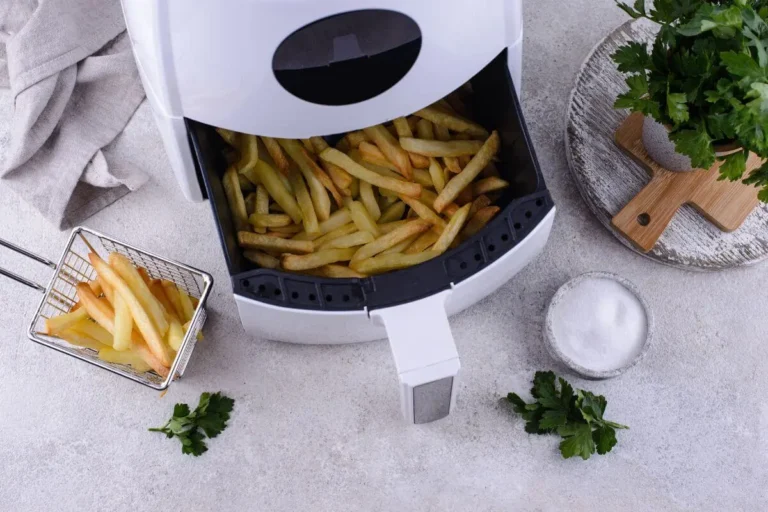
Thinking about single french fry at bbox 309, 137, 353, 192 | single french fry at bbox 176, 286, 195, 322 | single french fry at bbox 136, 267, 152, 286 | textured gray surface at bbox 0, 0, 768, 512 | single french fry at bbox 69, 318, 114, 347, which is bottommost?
textured gray surface at bbox 0, 0, 768, 512

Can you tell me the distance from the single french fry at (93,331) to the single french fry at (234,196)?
0.29m

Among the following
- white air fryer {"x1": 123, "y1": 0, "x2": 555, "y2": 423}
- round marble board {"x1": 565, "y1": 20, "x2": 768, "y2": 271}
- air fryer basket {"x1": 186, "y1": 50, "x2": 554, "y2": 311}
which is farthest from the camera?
round marble board {"x1": 565, "y1": 20, "x2": 768, "y2": 271}

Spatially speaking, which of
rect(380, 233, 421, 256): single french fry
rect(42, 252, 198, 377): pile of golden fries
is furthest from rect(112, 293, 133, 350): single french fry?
rect(380, 233, 421, 256): single french fry

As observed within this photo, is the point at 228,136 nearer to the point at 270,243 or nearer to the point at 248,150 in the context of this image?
the point at 248,150

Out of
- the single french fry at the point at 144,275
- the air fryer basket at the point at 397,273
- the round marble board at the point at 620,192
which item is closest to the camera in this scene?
the air fryer basket at the point at 397,273

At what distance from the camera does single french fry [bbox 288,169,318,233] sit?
4.24 ft

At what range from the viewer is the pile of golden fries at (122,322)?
126 centimetres

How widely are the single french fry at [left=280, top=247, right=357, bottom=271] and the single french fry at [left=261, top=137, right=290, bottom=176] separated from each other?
15cm

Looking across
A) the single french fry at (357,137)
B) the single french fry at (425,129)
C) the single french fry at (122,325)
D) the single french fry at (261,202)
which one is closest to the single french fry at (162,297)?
the single french fry at (122,325)

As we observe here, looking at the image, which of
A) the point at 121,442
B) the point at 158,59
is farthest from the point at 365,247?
the point at 121,442

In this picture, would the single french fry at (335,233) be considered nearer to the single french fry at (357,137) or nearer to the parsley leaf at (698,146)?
the single french fry at (357,137)

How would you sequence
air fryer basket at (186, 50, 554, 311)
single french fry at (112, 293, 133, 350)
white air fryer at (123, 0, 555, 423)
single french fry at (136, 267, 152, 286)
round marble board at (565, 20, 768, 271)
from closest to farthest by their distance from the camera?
white air fryer at (123, 0, 555, 423) < air fryer basket at (186, 50, 554, 311) < single french fry at (112, 293, 133, 350) < single french fry at (136, 267, 152, 286) < round marble board at (565, 20, 768, 271)

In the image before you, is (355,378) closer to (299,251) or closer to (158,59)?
(299,251)

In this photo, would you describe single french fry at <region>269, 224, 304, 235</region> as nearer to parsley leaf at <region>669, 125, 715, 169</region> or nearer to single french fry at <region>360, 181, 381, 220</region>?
single french fry at <region>360, 181, 381, 220</region>
